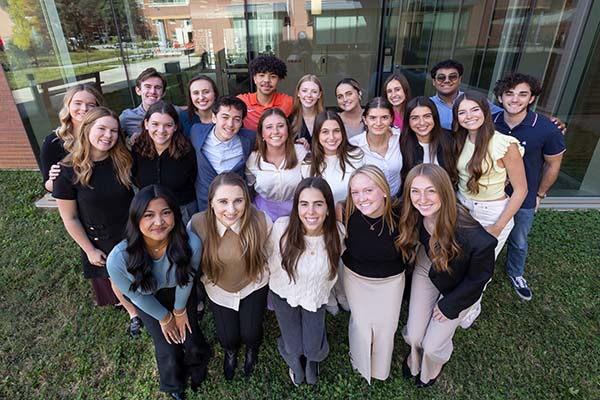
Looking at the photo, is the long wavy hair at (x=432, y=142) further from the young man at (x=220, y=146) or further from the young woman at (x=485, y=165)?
the young man at (x=220, y=146)

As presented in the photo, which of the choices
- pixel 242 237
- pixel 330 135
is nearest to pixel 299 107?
pixel 330 135

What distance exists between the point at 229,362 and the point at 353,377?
973 millimetres

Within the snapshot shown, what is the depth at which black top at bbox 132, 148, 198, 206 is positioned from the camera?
2.72 m

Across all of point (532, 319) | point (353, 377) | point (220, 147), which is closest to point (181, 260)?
point (220, 147)

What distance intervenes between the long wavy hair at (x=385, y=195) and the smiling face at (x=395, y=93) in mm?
1210

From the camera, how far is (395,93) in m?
3.20

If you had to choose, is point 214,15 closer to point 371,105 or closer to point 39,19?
point 39,19

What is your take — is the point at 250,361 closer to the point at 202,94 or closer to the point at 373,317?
the point at 373,317

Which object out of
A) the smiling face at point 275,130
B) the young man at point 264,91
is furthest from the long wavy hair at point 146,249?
the young man at point 264,91

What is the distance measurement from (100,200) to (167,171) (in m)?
0.52

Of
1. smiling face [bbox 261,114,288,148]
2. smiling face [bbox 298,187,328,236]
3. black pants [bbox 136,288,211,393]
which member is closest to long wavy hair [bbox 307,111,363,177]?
smiling face [bbox 261,114,288,148]

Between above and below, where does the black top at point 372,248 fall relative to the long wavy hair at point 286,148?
below

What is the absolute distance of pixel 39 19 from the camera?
225 inches

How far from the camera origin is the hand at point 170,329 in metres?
2.38
